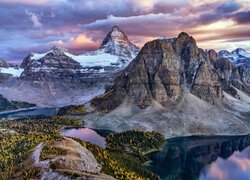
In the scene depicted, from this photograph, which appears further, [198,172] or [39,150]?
[198,172]

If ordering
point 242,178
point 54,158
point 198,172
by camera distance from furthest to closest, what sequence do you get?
point 198,172 < point 242,178 < point 54,158

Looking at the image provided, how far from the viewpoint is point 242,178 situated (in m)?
184

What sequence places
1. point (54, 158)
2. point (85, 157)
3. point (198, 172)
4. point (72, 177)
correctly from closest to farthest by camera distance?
point (72, 177), point (54, 158), point (85, 157), point (198, 172)

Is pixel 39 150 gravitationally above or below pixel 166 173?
above

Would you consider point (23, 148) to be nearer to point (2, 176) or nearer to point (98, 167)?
point (2, 176)

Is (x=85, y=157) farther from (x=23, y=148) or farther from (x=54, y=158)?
(x=23, y=148)

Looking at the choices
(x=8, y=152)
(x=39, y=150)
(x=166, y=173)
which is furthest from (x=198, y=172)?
(x=8, y=152)

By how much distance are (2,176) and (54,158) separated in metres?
23.4

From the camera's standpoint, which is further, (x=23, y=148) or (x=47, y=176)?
(x=23, y=148)

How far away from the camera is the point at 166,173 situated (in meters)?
195

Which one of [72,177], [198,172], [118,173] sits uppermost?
[72,177]

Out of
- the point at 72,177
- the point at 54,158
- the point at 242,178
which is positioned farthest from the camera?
the point at 242,178

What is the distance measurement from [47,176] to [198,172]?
9599 centimetres

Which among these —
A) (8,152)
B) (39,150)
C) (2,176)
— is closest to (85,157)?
(39,150)
